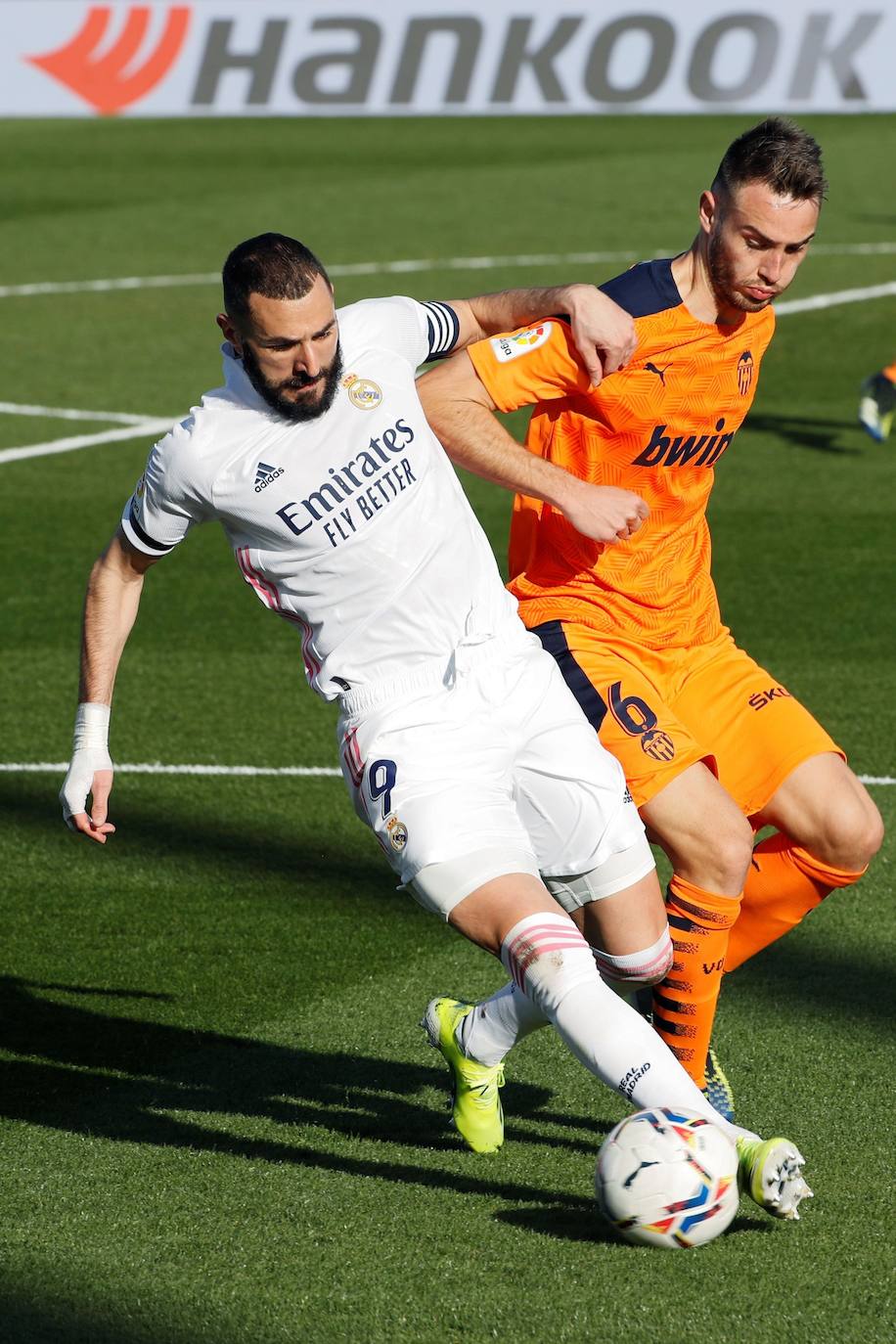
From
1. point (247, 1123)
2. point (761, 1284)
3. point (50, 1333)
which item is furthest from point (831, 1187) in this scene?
point (50, 1333)

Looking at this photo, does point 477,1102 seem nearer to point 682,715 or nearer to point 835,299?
point 682,715

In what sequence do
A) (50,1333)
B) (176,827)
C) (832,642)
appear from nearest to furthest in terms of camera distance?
1. (50,1333)
2. (176,827)
3. (832,642)

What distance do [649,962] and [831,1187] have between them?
0.63 metres

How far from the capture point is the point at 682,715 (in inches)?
195

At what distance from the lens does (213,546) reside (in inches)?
416

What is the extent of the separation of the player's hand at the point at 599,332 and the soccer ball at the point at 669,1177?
1.76 m

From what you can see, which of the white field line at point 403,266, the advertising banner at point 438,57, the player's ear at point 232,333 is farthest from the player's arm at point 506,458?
the advertising banner at point 438,57

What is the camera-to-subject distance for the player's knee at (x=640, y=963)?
4492mm

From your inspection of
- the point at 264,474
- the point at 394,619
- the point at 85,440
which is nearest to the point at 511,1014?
the point at 394,619

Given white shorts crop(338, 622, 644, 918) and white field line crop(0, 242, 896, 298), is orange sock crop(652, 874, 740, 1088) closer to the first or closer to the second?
white shorts crop(338, 622, 644, 918)

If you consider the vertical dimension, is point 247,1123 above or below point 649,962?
below

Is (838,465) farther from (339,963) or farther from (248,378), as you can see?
(248,378)

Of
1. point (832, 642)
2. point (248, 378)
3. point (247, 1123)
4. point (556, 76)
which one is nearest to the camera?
point (248, 378)

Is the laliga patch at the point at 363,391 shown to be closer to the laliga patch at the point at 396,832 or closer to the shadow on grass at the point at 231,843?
the laliga patch at the point at 396,832
